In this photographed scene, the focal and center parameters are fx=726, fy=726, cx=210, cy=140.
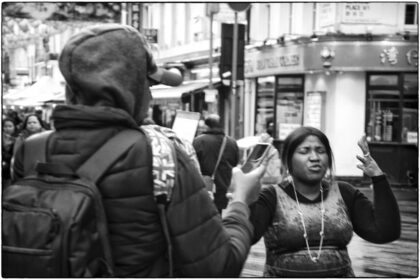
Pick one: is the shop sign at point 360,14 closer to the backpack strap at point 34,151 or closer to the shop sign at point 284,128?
the shop sign at point 284,128

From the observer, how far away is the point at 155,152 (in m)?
2.16

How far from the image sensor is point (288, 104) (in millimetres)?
23047

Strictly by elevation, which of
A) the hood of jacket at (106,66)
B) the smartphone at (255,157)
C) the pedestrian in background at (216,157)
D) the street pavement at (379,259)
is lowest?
the street pavement at (379,259)

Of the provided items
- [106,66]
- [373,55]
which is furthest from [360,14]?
[106,66]

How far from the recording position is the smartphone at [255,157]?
253 centimetres

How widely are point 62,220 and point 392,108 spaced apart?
19.7m

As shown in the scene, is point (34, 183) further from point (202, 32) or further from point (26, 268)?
A: point (202, 32)

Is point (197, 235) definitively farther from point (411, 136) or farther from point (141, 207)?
point (411, 136)

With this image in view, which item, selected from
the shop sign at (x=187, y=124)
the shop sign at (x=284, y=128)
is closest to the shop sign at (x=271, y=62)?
the shop sign at (x=284, y=128)

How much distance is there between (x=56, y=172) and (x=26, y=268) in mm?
288

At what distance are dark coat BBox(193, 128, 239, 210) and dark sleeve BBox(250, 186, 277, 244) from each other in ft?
20.1

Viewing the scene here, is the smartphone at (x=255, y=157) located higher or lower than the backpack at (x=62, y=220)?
higher

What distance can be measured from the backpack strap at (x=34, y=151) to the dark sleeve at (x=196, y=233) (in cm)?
41

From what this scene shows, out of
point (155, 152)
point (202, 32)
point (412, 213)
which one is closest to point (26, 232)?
point (155, 152)
